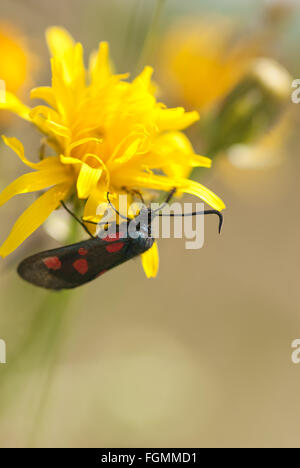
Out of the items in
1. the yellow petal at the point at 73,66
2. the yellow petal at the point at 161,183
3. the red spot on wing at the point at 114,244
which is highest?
the yellow petal at the point at 73,66

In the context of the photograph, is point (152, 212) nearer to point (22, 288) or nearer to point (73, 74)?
point (73, 74)

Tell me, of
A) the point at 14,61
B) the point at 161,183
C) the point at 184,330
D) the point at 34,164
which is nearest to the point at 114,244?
the point at 161,183

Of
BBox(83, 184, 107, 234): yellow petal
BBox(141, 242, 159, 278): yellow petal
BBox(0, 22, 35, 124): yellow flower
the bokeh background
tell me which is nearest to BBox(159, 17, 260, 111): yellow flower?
the bokeh background

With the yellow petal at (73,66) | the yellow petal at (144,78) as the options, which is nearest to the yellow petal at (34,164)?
the yellow petal at (73,66)

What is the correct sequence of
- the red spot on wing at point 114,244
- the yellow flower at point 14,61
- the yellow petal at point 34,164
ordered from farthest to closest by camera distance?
the yellow flower at point 14,61
the red spot on wing at point 114,244
the yellow petal at point 34,164

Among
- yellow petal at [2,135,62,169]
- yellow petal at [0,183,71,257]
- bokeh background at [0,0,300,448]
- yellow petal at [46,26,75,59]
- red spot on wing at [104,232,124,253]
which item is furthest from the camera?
bokeh background at [0,0,300,448]

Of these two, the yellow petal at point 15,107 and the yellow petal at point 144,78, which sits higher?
the yellow petal at point 144,78

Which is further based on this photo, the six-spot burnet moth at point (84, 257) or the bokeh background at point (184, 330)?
the bokeh background at point (184, 330)

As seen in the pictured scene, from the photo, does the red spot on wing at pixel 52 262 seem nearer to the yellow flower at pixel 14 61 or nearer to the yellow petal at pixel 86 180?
the yellow petal at pixel 86 180

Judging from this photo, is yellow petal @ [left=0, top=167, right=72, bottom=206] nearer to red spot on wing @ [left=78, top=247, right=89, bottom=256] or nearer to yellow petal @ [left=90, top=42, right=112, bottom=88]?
red spot on wing @ [left=78, top=247, right=89, bottom=256]

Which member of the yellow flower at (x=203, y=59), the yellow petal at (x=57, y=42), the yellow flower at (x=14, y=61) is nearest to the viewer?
the yellow petal at (x=57, y=42)
